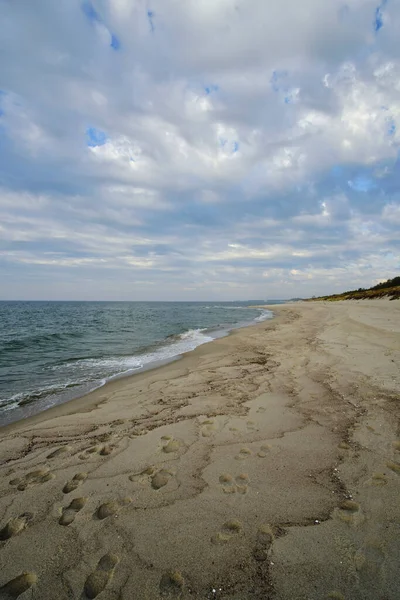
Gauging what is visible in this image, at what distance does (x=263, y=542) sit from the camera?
2.68 metres

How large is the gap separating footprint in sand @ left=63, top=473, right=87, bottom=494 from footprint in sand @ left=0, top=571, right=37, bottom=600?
112cm

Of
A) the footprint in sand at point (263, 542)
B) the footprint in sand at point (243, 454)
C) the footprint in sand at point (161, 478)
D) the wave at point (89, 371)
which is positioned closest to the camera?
the footprint in sand at point (263, 542)

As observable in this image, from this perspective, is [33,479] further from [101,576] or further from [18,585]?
[101,576]

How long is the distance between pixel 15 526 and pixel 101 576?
4.38 feet

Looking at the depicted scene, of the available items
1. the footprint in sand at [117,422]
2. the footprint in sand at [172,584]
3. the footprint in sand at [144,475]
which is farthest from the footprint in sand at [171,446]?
the footprint in sand at [172,584]

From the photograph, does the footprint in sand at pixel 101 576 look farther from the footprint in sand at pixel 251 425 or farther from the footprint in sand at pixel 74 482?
the footprint in sand at pixel 251 425

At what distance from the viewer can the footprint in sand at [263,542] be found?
2.54 m

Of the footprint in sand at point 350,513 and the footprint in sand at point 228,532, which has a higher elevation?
the footprint in sand at point 350,513

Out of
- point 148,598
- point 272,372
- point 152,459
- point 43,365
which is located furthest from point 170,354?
point 148,598

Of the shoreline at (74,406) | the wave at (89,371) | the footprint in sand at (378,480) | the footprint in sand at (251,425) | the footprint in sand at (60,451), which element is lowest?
the wave at (89,371)

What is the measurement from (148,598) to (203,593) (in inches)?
18.1

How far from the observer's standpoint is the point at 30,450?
483 cm

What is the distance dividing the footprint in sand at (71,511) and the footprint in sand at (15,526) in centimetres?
36

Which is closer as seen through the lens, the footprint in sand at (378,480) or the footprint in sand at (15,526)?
the footprint in sand at (15,526)
